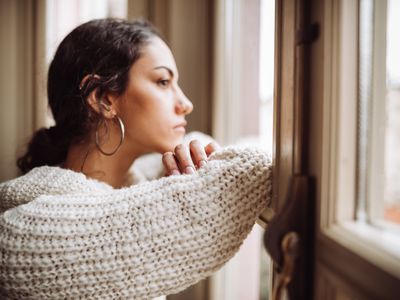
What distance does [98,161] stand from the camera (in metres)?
0.92

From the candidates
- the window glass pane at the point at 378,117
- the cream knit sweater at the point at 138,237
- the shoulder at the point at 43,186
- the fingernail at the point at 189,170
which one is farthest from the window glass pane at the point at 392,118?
the shoulder at the point at 43,186

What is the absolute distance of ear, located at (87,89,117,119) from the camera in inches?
33.9

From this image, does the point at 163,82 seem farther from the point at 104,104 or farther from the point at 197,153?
the point at 197,153

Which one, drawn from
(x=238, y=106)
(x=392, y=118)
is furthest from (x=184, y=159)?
(x=238, y=106)

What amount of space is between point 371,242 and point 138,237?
0.36 m

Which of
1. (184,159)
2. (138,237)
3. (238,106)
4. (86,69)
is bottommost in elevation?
(138,237)

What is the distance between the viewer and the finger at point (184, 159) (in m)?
0.71

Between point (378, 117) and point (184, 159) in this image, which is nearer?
point (378, 117)

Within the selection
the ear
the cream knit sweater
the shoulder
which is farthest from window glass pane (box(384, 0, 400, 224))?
the ear

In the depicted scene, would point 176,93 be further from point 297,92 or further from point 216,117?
point 297,92

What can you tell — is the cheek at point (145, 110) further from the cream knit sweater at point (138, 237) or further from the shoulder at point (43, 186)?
the cream knit sweater at point (138, 237)

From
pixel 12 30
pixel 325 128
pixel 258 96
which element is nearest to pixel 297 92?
pixel 325 128

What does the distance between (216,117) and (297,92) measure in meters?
0.86

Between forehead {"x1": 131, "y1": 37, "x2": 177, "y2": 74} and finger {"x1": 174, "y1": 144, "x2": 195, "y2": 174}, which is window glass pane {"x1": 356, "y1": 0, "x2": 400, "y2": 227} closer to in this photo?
finger {"x1": 174, "y1": 144, "x2": 195, "y2": 174}
